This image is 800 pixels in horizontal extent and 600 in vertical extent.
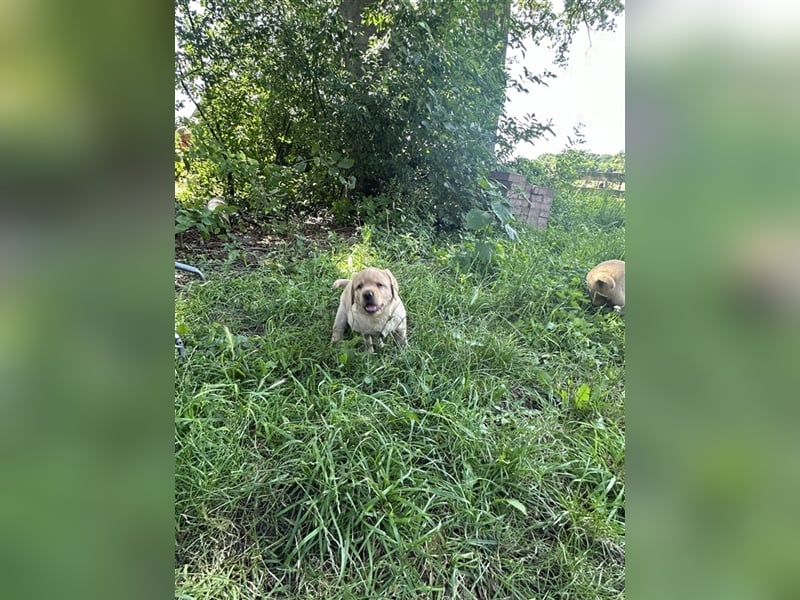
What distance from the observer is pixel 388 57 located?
14.0 ft

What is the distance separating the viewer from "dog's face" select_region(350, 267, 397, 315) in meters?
2.57

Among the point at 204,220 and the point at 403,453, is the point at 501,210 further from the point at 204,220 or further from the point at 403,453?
the point at 403,453

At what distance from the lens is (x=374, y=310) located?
8.43ft

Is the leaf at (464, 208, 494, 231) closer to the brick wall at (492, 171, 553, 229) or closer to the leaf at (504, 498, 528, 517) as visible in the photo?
the brick wall at (492, 171, 553, 229)

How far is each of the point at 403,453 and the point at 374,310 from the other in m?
1.02

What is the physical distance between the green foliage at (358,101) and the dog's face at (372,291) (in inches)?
76.4

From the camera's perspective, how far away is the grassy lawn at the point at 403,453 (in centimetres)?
136

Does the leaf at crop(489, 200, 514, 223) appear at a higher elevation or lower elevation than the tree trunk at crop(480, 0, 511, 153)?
lower

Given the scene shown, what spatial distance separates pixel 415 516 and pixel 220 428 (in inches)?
35.0

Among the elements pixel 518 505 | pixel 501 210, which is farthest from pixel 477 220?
pixel 518 505

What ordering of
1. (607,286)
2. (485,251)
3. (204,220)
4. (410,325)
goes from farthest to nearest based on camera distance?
(204,220) → (485,251) → (607,286) → (410,325)

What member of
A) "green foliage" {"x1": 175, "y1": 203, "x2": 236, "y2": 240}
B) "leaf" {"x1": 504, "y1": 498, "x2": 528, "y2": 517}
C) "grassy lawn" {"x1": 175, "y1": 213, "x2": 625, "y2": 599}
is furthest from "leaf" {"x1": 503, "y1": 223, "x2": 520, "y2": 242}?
"leaf" {"x1": 504, "y1": 498, "x2": 528, "y2": 517}

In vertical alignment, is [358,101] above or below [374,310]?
above

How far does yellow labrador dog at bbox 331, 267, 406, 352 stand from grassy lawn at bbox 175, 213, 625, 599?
10 cm
